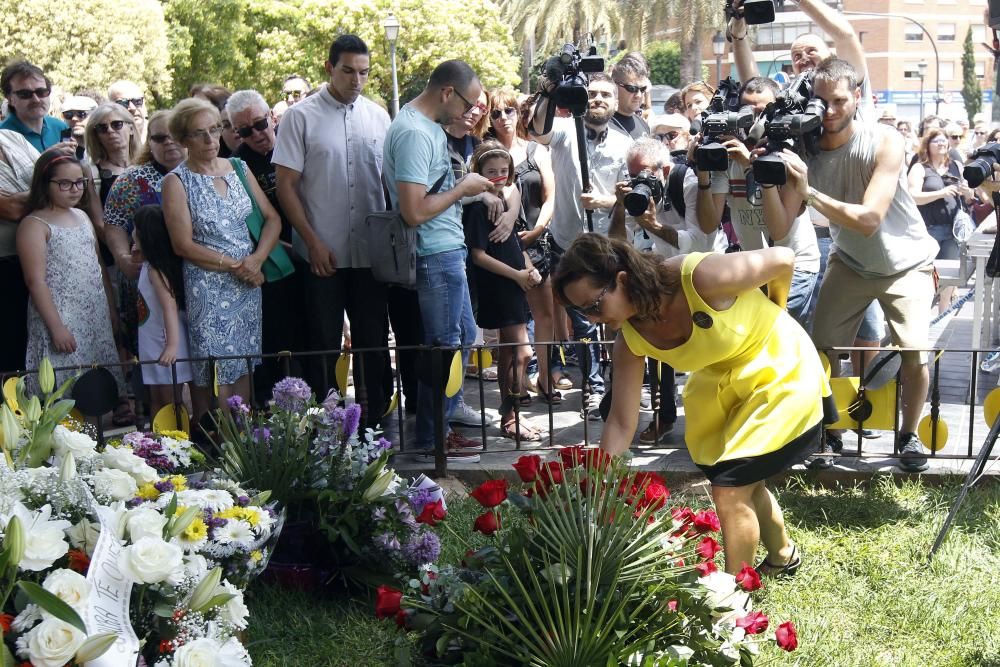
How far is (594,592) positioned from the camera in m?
2.68

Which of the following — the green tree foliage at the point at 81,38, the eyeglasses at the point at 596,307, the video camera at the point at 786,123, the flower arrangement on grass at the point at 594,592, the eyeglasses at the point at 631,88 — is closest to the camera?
the flower arrangement on grass at the point at 594,592

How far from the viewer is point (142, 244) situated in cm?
533

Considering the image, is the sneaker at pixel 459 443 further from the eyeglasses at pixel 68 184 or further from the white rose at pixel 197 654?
the white rose at pixel 197 654

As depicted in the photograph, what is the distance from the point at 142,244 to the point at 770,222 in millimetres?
2906

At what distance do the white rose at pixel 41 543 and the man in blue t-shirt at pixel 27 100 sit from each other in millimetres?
4116

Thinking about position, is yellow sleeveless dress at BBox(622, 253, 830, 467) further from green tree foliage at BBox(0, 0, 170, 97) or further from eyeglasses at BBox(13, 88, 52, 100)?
green tree foliage at BBox(0, 0, 170, 97)

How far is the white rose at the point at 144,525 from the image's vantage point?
2.39 meters

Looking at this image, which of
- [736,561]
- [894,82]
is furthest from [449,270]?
[894,82]

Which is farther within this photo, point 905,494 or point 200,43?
point 200,43

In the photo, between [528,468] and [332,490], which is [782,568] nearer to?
[528,468]

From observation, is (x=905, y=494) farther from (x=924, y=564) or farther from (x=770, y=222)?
(x=770, y=222)

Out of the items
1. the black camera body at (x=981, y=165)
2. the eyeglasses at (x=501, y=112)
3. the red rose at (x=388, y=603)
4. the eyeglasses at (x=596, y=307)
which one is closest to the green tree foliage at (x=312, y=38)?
the eyeglasses at (x=501, y=112)

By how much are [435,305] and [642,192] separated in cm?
113

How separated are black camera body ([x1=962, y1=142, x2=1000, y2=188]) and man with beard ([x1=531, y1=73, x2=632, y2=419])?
2.01 meters
